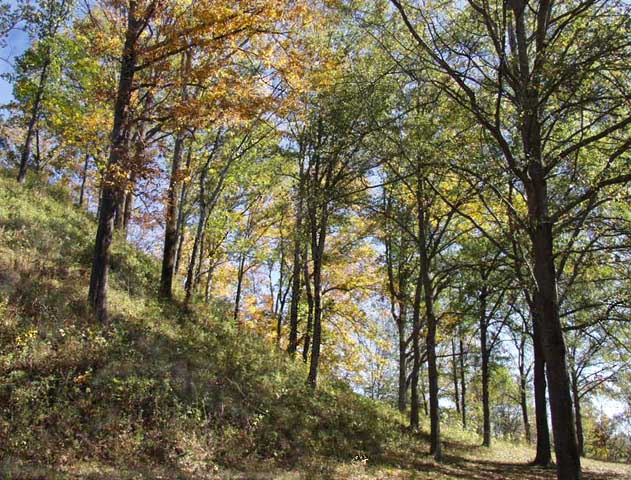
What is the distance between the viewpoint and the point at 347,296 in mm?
28125

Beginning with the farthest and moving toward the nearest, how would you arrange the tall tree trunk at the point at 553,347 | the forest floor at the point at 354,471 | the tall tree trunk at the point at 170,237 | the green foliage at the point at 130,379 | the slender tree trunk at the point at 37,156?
the slender tree trunk at the point at 37,156 < the tall tree trunk at the point at 170,237 < the tall tree trunk at the point at 553,347 < the green foliage at the point at 130,379 < the forest floor at the point at 354,471

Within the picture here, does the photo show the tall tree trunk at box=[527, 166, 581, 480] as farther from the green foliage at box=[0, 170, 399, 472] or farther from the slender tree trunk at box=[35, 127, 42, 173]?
the slender tree trunk at box=[35, 127, 42, 173]

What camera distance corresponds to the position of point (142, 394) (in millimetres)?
9250

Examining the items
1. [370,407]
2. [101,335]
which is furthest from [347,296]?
[101,335]

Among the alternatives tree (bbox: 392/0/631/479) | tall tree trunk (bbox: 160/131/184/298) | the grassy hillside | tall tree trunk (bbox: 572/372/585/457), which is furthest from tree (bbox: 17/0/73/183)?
tall tree trunk (bbox: 572/372/585/457)

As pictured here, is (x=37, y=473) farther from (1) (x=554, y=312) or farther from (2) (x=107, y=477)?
(1) (x=554, y=312)

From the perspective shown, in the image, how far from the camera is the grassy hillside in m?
7.65

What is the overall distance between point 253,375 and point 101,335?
4656 millimetres

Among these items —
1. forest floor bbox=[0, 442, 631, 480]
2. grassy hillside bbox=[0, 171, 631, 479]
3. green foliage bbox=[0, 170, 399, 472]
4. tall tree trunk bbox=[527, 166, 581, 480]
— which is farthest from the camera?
tall tree trunk bbox=[527, 166, 581, 480]

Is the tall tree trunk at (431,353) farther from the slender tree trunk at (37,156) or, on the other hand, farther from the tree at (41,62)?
the slender tree trunk at (37,156)

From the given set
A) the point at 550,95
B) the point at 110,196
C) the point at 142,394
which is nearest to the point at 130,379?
the point at 142,394

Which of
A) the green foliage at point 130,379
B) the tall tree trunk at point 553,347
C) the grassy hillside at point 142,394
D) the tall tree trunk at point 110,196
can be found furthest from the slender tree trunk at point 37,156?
the tall tree trunk at point 553,347

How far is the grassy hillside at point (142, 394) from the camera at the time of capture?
25.1 feet

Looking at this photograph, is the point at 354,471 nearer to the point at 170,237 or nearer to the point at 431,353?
the point at 431,353
